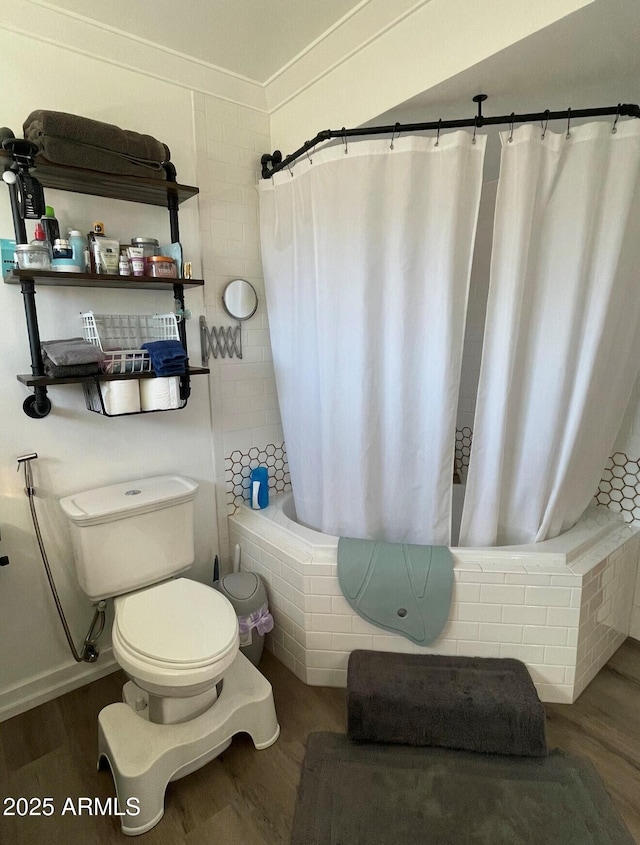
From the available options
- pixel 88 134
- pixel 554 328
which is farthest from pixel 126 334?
pixel 554 328

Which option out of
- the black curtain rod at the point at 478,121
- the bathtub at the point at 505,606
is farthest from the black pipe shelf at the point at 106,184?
the bathtub at the point at 505,606

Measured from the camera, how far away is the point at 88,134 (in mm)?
1505

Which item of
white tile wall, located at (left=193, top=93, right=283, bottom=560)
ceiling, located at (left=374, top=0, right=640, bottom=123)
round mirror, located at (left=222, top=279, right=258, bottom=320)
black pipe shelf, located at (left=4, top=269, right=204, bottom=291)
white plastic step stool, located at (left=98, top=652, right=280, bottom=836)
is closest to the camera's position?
ceiling, located at (left=374, top=0, right=640, bottom=123)

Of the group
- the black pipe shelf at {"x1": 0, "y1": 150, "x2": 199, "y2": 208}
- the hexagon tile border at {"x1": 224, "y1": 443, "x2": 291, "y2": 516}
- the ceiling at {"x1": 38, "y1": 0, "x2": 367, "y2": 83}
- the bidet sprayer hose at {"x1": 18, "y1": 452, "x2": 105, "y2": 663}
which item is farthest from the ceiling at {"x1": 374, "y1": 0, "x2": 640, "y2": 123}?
the bidet sprayer hose at {"x1": 18, "y1": 452, "x2": 105, "y2": 663}

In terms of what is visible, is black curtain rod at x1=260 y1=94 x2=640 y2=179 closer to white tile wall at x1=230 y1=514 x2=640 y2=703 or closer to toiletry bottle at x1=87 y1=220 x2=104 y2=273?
toiletry bottle at x1=87 y1=220 x2=104 y2=273

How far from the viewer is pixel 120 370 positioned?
1.67 meters

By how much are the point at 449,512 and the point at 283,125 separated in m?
1.83

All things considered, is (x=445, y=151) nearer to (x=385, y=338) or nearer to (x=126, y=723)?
(x=385, y=338)

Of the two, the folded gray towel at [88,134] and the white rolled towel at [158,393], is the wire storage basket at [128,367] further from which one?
the folded gray towel at [88,134]

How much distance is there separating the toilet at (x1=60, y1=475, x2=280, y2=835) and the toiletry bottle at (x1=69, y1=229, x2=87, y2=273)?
84cm

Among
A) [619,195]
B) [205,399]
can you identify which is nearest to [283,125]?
[205,399]

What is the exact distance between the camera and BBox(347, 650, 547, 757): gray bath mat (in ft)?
5.11

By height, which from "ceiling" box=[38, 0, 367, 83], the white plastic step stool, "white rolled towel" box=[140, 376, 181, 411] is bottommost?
the white plastic step stool

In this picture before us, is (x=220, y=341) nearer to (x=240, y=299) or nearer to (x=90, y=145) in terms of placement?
(x=240, y=299)
